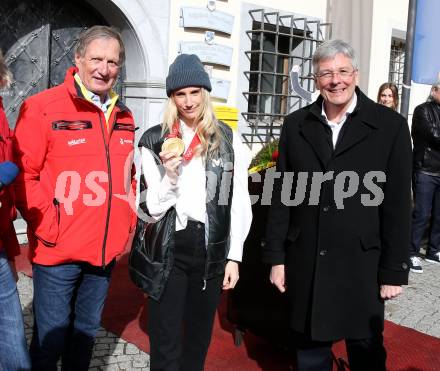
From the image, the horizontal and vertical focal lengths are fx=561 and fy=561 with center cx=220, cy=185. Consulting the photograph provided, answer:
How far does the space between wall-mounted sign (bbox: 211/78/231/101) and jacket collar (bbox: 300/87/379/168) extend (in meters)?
5.43

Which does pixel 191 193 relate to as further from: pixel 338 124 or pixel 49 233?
pixel 338 124

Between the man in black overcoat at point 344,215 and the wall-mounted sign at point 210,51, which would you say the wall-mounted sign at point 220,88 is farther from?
the man in black overcoat at point 344,215

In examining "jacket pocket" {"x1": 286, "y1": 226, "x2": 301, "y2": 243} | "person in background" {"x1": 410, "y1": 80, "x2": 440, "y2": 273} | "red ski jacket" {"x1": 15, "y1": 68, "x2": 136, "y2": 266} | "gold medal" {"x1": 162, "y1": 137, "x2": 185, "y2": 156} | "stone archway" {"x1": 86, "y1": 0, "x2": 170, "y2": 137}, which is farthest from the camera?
"stone archway" {"x1": 86, "y1": 0, "x2": 170, "y2": 137}

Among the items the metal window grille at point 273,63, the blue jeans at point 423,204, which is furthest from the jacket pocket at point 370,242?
the metal window grille at point 273,63

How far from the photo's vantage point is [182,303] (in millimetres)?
2609

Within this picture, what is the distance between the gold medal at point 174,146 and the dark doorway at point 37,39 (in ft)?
16.5

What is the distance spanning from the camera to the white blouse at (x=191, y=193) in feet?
8.09

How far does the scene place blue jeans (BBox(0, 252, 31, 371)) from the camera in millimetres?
2252

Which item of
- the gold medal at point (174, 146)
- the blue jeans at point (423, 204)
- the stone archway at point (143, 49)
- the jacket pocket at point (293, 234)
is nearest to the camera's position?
the gold medal at point (174, 146)

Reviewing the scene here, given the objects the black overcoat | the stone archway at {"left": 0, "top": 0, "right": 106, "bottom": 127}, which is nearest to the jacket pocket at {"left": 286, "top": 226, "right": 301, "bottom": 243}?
the black overcoat

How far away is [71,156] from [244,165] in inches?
32.2

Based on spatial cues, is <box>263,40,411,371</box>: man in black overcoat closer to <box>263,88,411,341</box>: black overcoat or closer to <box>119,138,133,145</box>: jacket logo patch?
<box>263,88,411,341</box>: black overcoat

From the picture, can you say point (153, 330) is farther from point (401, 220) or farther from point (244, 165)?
point (401, 220)

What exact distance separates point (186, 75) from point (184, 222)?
67 centimetres
